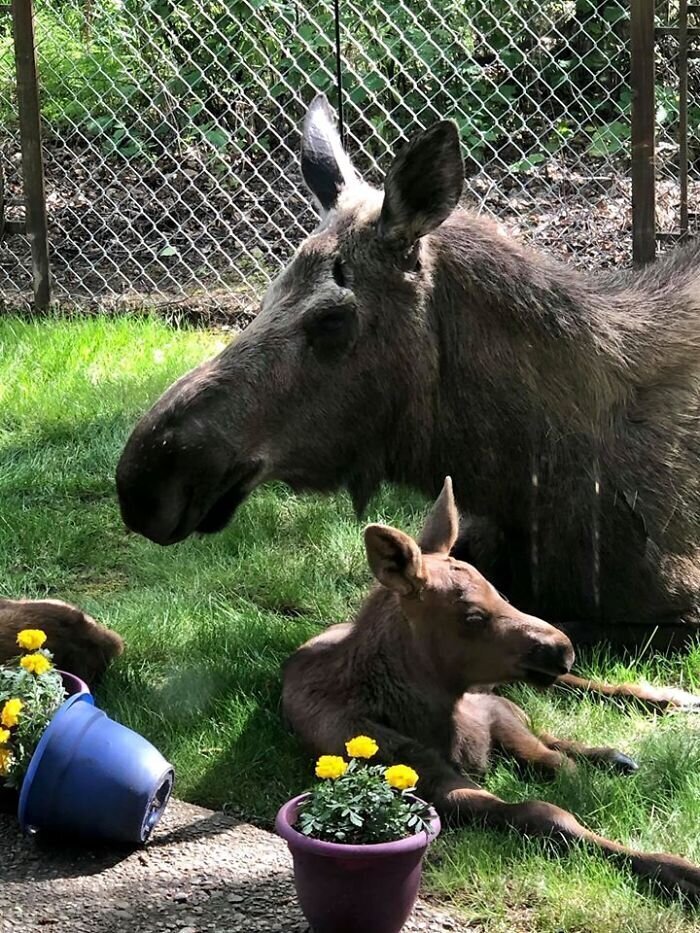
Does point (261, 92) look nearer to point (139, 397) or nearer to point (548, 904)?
point (139, 397)

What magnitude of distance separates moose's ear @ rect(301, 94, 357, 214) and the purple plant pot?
8.86ft

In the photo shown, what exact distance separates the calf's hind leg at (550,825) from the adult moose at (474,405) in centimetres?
123

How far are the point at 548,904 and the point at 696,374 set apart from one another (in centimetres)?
236

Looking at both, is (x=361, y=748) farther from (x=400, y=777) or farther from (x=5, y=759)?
(x=5, y=759)

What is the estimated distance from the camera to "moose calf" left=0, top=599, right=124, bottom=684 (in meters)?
4.53

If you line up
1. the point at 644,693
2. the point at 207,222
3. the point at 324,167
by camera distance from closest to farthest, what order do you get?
the point at 644,693, the point at 324,167, the point at 207,222

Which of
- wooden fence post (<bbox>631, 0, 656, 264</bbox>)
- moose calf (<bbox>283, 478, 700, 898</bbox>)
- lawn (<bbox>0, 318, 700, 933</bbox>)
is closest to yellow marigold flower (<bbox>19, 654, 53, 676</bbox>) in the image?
lawn (<bbox>0, 318, 700, 933</bbox>)

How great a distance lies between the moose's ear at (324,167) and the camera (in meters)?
5.35

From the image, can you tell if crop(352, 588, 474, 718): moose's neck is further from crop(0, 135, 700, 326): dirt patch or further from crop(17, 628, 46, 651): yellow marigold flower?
crop(0, 135, 700, 326): dirt patch

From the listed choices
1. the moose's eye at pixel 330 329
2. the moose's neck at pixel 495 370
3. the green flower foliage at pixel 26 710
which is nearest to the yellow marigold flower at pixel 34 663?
the green flower foliage at pixel 26 710

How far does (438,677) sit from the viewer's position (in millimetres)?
4125

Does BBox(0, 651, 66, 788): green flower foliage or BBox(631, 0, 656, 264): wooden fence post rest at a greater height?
BBox(631, 0, 656, 264): wooden fence post

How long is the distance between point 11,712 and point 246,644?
1.32 m

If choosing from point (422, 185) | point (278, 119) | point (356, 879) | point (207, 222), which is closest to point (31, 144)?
point (207, 222)
